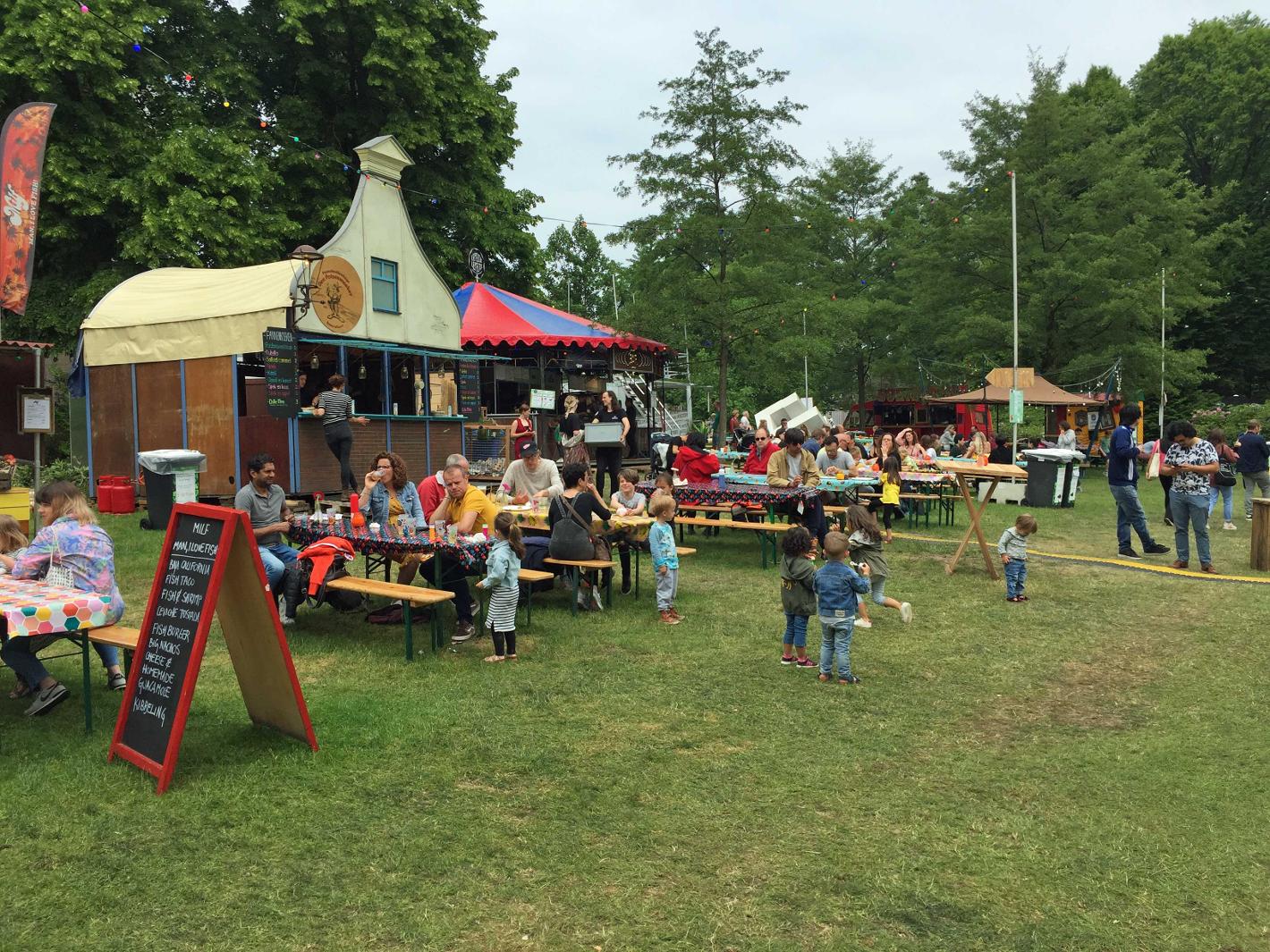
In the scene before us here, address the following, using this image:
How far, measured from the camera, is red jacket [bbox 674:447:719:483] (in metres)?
12.9

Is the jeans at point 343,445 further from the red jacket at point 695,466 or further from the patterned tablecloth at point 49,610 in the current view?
the patterned tablecloth at point 49,610

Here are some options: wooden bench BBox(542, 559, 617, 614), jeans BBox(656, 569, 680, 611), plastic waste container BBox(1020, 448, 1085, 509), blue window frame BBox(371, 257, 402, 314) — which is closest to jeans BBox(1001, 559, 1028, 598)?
jeans BBox(656, 569, 680, 611)

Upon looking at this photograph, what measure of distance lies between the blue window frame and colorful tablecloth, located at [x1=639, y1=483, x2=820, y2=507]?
708cm

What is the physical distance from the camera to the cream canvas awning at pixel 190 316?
45.1 ft

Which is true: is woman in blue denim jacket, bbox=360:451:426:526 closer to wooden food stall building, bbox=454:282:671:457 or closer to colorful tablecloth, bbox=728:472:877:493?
colorful tablecloth, bbox=728:472:877:493

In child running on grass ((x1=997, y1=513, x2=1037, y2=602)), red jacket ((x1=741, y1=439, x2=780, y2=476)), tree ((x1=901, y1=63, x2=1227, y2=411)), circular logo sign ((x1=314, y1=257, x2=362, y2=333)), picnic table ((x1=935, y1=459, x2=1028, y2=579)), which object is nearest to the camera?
child running on grass ((x1=997, y1=513, x2=1037, y2=602))

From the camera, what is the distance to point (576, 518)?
332 inches

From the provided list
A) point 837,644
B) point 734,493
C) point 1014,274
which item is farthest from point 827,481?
point 1014,274

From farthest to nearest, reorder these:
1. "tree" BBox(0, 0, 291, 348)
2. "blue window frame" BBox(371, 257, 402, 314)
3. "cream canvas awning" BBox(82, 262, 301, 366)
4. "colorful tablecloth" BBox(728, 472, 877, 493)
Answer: "tree" BBox(0, 0, 291, 348) → "blue window frame" BBox(371, 257, 402, 314) → "cream canvas awning" BBox(82, 262, 301, 366) → "colorful tablecloth" BBox(728, 472, 877, 493)

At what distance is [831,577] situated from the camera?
6.43m

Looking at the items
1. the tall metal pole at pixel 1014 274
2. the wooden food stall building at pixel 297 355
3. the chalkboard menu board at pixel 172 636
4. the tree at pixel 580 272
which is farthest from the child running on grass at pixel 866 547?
the tree at pixel 580 272

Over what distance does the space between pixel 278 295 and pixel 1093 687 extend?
39.3ft

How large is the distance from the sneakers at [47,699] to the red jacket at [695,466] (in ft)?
27.4

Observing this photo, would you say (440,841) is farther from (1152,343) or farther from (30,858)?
(1152,343)
